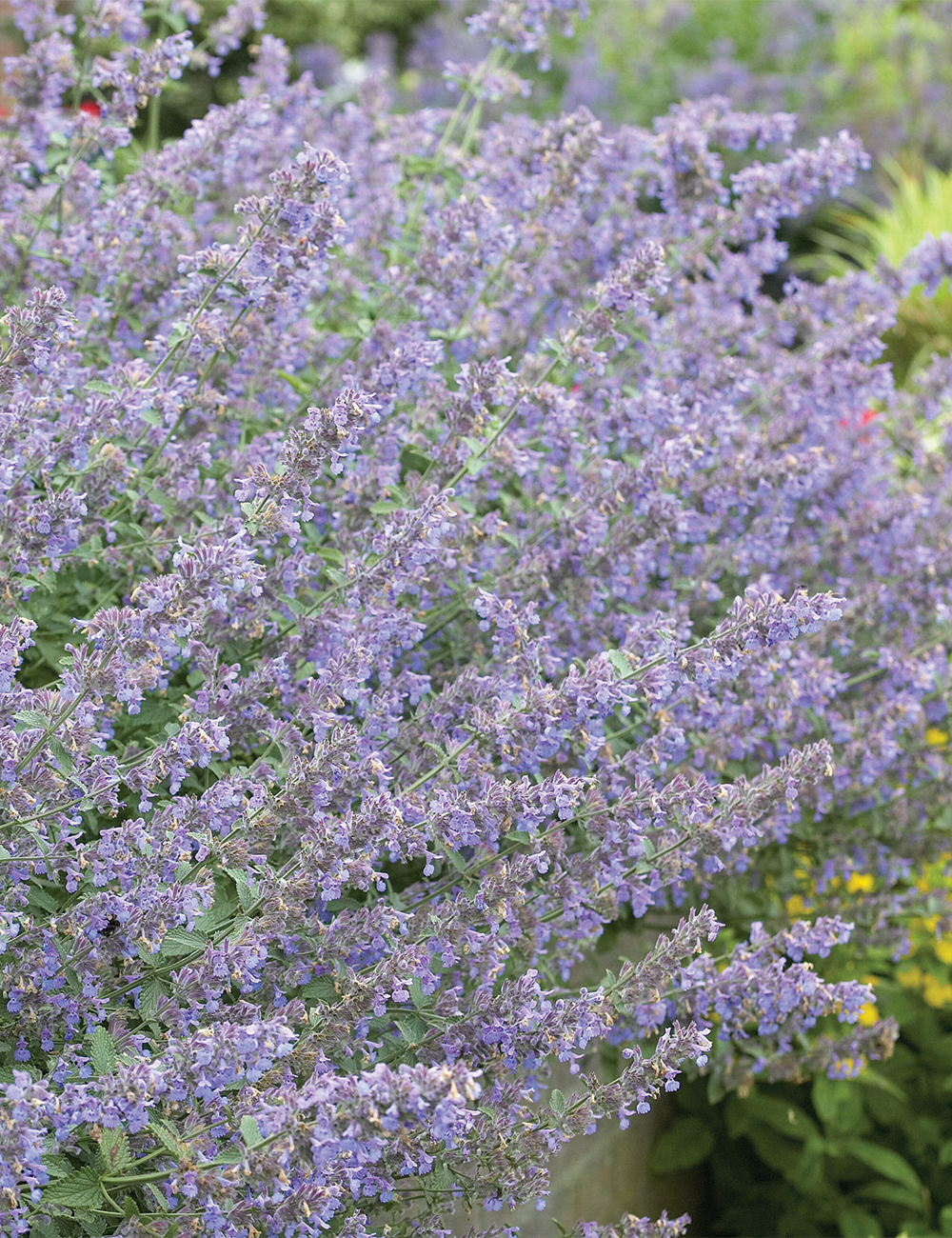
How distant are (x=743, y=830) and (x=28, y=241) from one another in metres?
1.85

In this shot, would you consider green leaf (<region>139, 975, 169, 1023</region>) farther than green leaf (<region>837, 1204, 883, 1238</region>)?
No

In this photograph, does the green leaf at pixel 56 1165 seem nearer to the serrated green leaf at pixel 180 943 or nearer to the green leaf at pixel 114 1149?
the green leaf at pixel 114 1149

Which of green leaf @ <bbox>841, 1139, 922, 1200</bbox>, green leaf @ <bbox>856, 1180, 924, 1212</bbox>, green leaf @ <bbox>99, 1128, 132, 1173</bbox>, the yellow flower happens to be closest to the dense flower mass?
green leaf @ <bbox>99, 1128, 132, 1173</bbox>

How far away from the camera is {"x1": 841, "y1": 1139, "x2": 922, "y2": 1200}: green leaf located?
328 centimetres

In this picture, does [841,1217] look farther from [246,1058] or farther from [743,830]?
[246,1058]

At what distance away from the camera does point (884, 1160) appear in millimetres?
3293

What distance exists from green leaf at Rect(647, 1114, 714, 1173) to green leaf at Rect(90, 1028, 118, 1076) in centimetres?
196

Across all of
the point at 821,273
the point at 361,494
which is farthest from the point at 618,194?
the point at 821,273

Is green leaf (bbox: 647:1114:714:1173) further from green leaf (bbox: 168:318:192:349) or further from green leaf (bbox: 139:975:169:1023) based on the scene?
green leaf (bbox: 168:318:192:349)

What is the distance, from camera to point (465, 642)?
2.62m

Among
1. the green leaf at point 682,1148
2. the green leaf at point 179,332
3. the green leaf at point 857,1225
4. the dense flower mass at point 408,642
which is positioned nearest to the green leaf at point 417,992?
the dense flower mass at point 408,642

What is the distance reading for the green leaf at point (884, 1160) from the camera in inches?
129

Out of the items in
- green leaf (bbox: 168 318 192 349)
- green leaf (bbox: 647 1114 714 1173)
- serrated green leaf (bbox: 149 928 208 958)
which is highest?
green leaf (bbox: 168 318 192 349)

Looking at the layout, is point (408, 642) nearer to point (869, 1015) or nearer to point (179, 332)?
point (179, 332)
